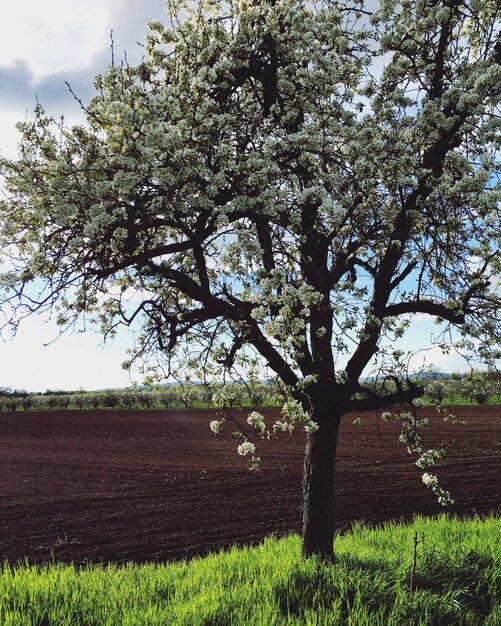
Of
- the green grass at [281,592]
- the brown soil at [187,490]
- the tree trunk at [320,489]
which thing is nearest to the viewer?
the green grass at [281,592]

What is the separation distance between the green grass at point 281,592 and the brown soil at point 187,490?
2.45m

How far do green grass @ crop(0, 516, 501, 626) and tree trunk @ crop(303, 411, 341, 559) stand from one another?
38 centimetres

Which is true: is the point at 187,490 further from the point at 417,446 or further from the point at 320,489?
the point at 417,446

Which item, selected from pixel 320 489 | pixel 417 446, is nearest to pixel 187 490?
pixel 320 489

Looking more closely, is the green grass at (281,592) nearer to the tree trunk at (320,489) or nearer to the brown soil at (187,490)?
the tree trunk at (320,489)

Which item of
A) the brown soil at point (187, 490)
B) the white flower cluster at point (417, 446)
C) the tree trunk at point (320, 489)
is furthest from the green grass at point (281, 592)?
the brown soil at point (187, 490)

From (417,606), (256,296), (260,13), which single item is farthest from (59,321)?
(417,606)

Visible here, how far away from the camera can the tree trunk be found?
9242 millimetres

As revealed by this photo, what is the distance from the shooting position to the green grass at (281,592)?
6.61m

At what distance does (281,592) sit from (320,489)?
85.4 inches

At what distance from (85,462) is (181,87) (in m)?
23.7

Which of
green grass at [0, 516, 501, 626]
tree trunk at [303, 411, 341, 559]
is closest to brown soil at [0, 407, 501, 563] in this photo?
tree trunk at [303, 411, 341, 559]

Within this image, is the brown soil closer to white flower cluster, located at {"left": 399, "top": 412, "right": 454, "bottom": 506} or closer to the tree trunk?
the tree trunk

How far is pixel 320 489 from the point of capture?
9.35m
